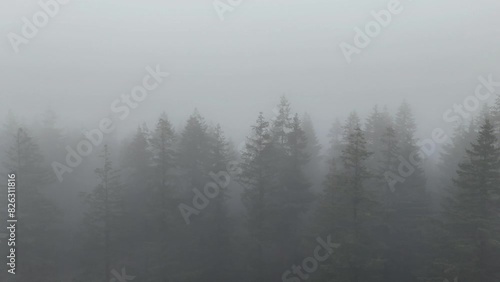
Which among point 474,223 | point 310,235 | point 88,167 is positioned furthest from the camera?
point 88,167

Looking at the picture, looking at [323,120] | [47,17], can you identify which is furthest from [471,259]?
[323,120]

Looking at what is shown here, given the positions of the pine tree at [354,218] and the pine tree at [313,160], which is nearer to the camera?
the pine tree at [354,218]

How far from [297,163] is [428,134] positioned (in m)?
111

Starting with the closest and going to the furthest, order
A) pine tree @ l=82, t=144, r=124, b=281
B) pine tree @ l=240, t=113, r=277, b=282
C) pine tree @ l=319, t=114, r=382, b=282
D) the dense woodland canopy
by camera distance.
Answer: pine tree @ l=319, t=114, r=382, b=282, the dense woodland canopy, pine tree @ l=82, t=144, r=124, b=281, pine tree @ l=240, t=113, r=277, b=282

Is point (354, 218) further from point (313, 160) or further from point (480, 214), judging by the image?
point (313, 160)

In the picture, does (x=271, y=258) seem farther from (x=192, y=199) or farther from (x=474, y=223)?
(x=474, y=223)

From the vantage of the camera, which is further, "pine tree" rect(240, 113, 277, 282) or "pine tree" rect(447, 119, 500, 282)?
"pine tree" rect(240, 113, 277, 282)

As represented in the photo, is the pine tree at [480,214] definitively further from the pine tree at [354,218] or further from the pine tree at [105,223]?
the pine tree at [105,223]

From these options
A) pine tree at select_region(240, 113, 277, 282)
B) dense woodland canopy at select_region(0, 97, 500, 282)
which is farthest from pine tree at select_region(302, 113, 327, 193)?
pine tree at select_region(240, 113, 277, 282)

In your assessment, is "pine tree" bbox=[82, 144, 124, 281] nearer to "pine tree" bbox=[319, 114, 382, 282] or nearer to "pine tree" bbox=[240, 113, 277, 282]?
"pine tree" bbox=[240, 113, 277, 282]

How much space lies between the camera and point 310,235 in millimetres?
28375

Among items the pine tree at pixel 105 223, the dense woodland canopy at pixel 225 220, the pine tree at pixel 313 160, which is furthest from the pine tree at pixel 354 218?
the pine tree at pixel 313 160

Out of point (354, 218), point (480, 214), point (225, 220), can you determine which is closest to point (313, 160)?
point (225, 220)

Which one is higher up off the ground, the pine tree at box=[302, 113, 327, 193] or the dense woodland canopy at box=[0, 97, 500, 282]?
the pine tree at box=[302, 113, 327, 193]
